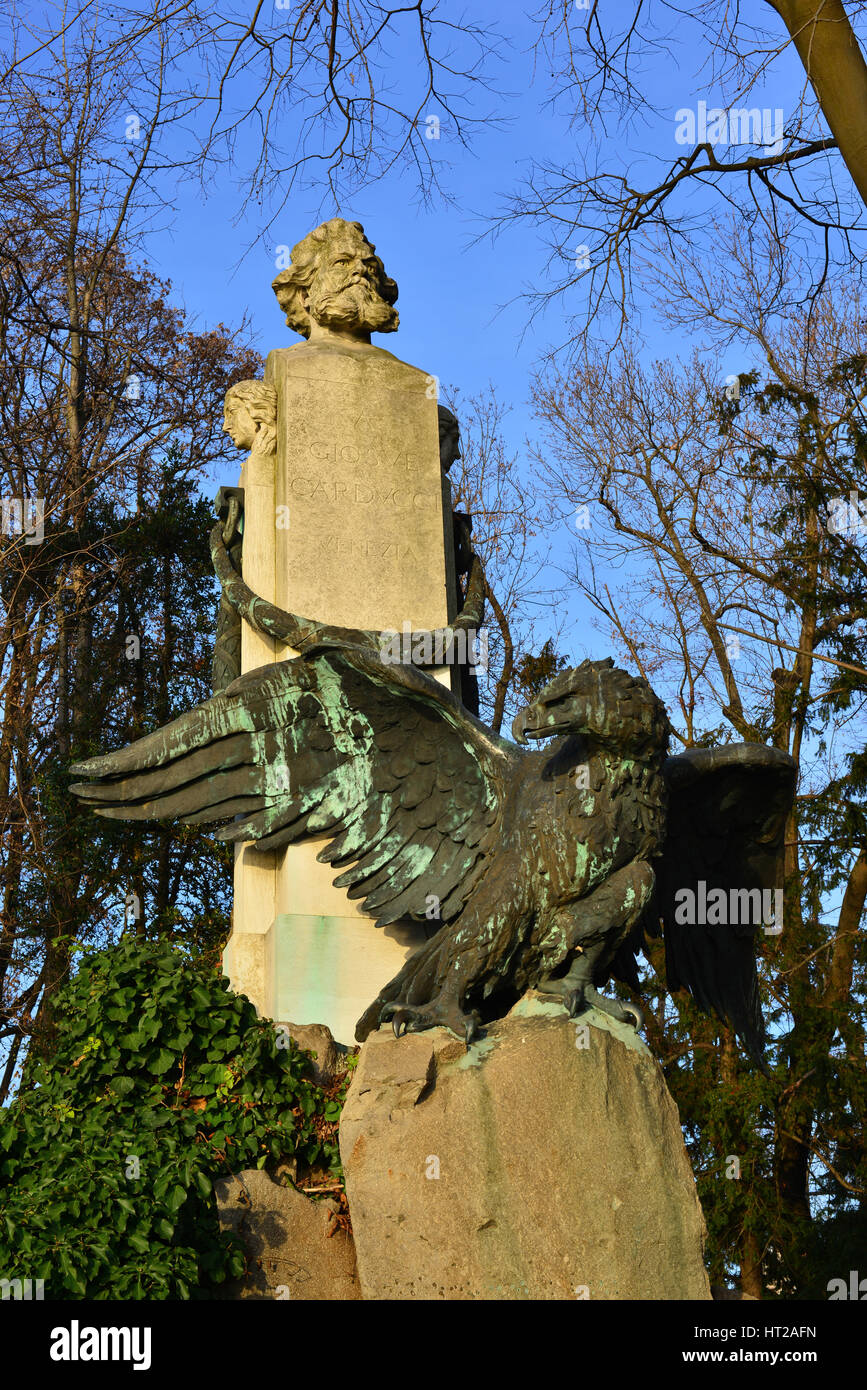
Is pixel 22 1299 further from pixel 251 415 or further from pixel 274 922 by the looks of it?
pixel 251 415

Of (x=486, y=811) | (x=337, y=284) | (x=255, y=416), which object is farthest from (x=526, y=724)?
(x=337, y=284)

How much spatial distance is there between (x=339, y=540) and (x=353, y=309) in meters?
1.17

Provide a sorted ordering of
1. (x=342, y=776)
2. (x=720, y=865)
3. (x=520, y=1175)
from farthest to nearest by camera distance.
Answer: (x=720, y=865), (x=342, y=776), (x=520, y=1175)

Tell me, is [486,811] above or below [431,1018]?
above

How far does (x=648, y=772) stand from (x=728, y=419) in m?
9.25

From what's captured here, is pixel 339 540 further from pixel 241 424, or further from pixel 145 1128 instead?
pixel 145 1128

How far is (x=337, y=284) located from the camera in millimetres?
6793

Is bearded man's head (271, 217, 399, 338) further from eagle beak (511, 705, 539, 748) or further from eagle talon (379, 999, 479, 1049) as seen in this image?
eagle talon (379, 999, 479, 1049)

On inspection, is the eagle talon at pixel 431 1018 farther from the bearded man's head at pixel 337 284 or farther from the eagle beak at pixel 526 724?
the bearded man's head at pixel 337 284

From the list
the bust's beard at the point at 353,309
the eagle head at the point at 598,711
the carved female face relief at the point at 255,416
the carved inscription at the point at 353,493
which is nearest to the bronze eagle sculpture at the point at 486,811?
the eagle head at the point at 598,711

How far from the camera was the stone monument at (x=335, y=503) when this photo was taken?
19.1 ft

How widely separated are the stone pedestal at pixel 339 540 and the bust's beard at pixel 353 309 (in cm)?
13
